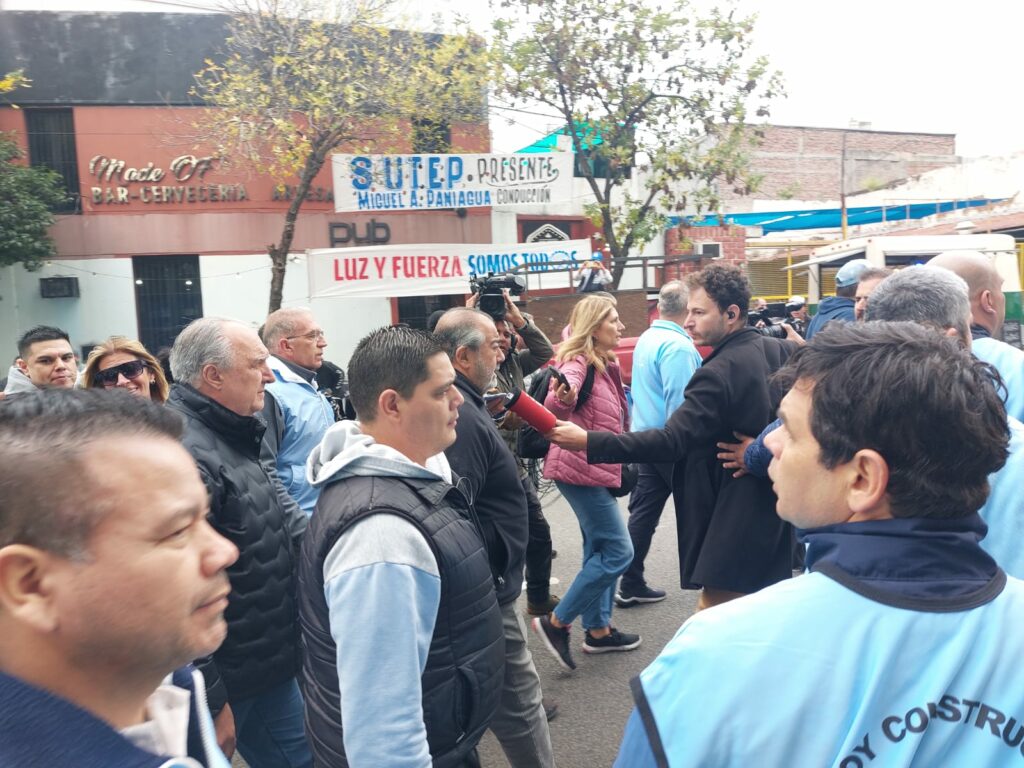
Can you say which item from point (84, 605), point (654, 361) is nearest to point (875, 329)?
point (84, 605)

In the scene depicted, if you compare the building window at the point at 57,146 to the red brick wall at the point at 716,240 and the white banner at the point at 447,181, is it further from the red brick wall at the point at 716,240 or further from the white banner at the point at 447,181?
the red brick wall at the point at 716,240

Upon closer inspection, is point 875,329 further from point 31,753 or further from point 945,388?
point 31,753

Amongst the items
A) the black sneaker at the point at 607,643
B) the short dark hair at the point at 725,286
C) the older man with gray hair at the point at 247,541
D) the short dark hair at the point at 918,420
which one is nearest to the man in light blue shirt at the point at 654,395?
the black sneaker at the point at 607,643

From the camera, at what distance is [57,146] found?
538 inches

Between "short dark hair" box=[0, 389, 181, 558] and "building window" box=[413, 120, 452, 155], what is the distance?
1305cm

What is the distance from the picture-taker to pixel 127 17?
45.6ft

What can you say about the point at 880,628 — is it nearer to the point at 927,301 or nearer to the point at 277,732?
the point at 927,301

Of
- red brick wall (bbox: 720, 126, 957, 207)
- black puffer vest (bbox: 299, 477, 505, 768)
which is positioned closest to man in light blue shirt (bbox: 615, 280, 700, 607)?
black puffer vest (bbox: 299, 477, 505, 768)

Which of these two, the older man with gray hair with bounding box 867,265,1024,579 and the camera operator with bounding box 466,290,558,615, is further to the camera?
the camera operator with bounding box 466,290,558,615

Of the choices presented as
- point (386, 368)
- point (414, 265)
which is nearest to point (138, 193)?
point (414, 265)

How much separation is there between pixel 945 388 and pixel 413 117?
42.3 ft

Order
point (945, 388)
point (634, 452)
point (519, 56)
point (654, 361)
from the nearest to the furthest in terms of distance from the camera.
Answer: point (945, 388)
point (634, 452)
point (654, 361)
point (519, 56)

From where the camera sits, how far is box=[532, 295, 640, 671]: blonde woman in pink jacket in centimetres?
407

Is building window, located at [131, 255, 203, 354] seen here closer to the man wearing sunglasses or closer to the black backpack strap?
the man wearing sunglasses
